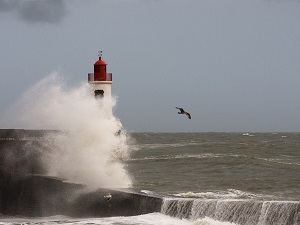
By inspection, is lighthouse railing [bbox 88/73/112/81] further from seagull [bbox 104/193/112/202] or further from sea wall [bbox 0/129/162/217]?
seagull [bbox 104/193/112/202]

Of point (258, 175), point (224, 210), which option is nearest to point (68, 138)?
point (224, 210)

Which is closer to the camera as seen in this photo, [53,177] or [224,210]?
[224,210]

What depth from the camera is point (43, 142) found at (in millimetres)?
15758

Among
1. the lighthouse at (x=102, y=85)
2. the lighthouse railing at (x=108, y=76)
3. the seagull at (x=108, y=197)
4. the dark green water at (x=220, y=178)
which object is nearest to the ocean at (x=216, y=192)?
the dark green water at (x=220, y=178)

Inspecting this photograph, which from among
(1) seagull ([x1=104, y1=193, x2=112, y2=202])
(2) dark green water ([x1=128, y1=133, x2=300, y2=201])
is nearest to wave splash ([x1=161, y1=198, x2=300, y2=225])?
(1) seagull ([x1=104, y1=193, x2=112, y2=202])

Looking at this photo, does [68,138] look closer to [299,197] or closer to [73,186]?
[73,186]

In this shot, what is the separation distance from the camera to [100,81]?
17.6 meters

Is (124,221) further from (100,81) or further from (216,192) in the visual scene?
(216,192)

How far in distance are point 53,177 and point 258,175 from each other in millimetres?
11474

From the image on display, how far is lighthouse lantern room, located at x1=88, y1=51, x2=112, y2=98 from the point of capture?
1767 cm

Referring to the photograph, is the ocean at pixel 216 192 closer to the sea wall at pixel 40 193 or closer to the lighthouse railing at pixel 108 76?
the sea wall at pixel 40 193

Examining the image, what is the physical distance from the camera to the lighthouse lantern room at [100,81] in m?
17.7

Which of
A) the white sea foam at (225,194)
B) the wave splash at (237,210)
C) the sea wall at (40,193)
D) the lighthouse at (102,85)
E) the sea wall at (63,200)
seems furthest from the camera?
the lighthouse at (102,85)

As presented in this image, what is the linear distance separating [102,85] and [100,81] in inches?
4.5
